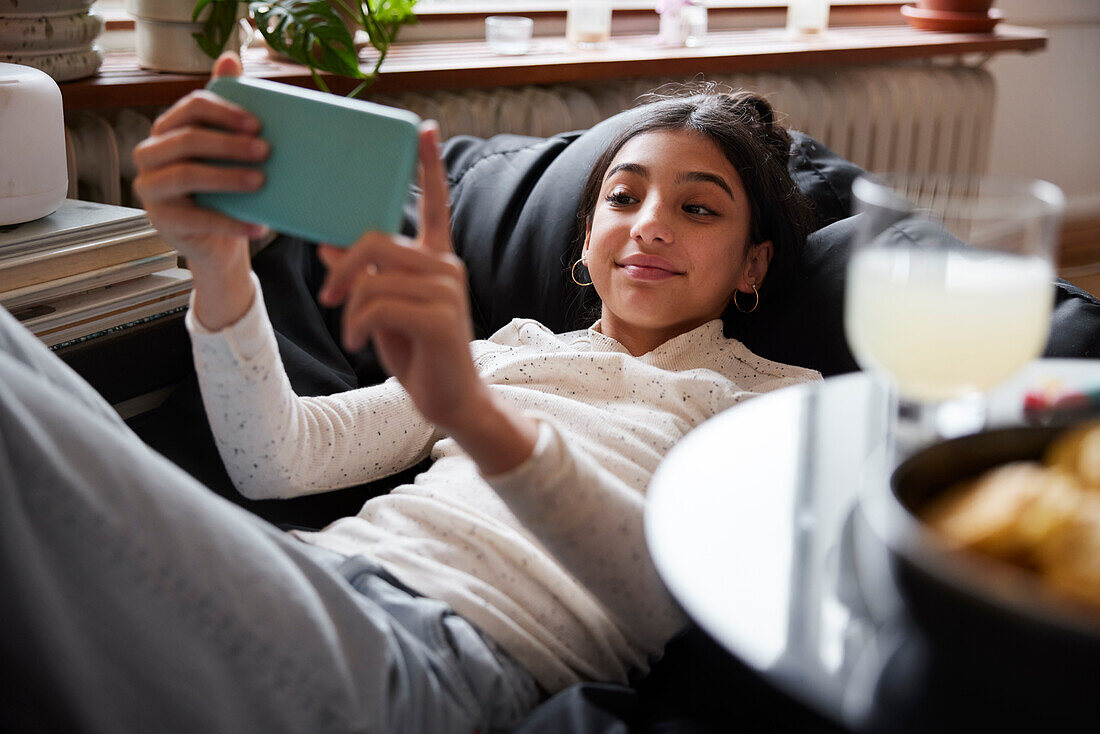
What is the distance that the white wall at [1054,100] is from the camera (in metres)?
3.39

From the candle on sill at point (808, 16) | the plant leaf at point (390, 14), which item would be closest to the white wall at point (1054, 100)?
the candle on sill at point (808, 16)

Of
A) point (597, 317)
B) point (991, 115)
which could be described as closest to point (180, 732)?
point (597, 317)

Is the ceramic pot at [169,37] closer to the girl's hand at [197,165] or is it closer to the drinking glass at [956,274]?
the girl's hand at [197,165]

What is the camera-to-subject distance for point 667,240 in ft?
4.15

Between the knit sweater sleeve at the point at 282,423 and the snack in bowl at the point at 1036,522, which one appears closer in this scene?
the snack in bowl at the point at 1036,522

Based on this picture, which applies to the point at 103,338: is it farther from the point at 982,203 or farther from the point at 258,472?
the point at 982,203

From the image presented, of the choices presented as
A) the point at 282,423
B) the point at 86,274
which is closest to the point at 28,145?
the point at 86,274

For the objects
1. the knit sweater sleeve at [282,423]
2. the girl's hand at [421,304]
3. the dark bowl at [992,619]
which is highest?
the girl's hand at [421,304]

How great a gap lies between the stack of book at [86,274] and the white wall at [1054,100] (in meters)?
2.80

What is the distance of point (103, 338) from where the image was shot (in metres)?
1.34

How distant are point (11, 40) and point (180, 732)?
1.26 metres

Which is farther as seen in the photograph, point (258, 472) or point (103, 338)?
point (103, 338)

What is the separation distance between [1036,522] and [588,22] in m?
2.11

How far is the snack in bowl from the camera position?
52cm
